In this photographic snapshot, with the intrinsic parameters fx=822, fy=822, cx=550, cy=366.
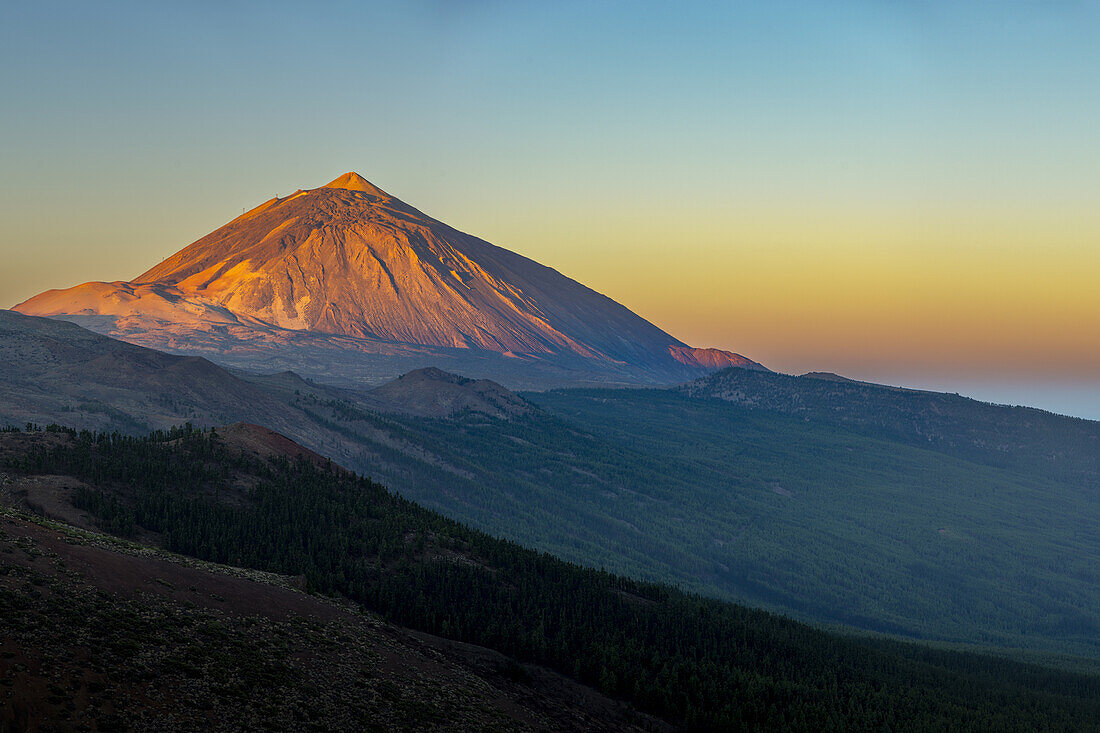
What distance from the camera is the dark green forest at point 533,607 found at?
56.6m

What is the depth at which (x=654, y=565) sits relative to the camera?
152000 mm

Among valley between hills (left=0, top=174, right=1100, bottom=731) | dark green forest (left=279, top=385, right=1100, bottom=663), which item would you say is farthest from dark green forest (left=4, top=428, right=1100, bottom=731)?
dark green forest (left=279, top=385, right=1100, bottom=663)

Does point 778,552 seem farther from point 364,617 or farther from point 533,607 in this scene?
point 364,617

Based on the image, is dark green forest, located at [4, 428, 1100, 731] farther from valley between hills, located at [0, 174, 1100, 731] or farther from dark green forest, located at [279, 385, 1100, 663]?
dark green forest, located at [279, 385, 1100, 663]

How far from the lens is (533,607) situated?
6688cm

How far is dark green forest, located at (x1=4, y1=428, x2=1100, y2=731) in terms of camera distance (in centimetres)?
5659

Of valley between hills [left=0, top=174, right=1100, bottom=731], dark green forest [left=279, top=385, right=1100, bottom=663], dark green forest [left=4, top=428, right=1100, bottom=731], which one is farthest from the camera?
dark green forest [left=279, top=385, right=1100, bottom=663]

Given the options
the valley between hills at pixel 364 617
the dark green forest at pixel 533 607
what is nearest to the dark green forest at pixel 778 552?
the valley between hills at pixel 364 617

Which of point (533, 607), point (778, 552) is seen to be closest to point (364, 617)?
point (533, 607)

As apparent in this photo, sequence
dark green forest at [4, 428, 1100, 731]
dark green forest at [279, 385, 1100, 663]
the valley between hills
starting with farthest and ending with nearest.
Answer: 1. dark green forest at [279, 385, 1100, 663]
2. dark green forest at [4, 428, 1100, 731]
3. the valley between hills

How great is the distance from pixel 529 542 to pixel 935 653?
219ft

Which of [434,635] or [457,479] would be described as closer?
[434,635]

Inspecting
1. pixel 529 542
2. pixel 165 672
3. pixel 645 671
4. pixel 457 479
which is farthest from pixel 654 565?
pixel 165 672

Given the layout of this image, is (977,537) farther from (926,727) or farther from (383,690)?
(383,690)
